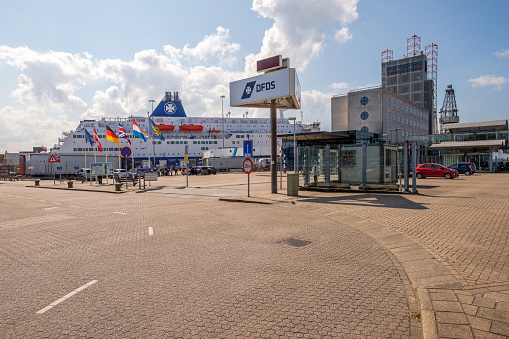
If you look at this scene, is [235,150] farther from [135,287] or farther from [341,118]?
[135,287]

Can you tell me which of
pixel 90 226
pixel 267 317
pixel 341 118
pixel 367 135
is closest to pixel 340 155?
pixel 90 226

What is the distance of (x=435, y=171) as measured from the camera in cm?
3034

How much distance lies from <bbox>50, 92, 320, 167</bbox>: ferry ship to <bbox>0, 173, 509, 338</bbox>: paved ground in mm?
58096

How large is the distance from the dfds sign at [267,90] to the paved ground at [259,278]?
9277mm

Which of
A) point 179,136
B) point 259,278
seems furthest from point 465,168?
point 179,136

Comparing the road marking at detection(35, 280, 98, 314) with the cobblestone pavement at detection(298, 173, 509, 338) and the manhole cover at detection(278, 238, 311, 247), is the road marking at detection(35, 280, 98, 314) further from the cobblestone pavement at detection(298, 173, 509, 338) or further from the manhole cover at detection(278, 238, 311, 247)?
the cobblestone pavement at detection(298, 173, 509, 338)

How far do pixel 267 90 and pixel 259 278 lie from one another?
1408 cm

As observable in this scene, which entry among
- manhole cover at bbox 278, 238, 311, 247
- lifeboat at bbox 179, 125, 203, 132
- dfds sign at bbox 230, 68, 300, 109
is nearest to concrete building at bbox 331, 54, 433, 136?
lifeboat at bbox 179, 125, 203, 132

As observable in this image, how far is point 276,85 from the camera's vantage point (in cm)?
1748

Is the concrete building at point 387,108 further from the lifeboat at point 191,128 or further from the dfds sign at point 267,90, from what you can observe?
the dfds sign at point 267,90

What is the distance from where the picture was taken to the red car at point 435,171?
29516 mm

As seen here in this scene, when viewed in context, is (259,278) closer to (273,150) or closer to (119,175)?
(273,150)

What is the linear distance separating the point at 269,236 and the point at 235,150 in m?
58.5

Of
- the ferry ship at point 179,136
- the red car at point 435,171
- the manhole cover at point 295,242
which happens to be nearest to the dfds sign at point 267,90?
the manhole cover at point 295,242
